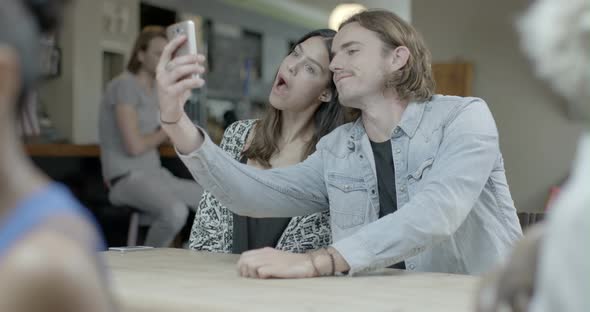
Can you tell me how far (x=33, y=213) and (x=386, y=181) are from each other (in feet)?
5.32

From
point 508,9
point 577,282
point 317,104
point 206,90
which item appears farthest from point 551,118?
point 577,282

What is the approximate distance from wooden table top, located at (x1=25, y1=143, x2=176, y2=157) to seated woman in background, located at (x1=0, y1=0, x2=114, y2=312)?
15.2 feet

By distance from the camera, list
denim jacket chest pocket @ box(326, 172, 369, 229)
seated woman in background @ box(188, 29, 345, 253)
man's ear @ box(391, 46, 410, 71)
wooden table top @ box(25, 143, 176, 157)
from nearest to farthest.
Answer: denim jacket chest pocket @ box(326, 172, 369, 229) < man's ear @ box(391, 46, 410, 71) < seated woman in background @ box(188, 29, 345, 253) < wooden table top @ box(25, 143, 176, 157)

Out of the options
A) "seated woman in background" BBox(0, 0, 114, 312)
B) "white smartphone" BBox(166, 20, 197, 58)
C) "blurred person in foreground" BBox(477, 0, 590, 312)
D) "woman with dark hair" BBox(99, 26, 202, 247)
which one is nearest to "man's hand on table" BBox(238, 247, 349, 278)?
"white smartphone" BBox(166, 20, 197, 58)

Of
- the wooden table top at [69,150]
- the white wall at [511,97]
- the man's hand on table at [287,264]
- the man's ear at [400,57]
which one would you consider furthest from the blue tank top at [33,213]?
the white wall at [511,97]

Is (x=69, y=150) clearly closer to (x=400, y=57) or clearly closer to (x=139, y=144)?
(x=139, y=144)

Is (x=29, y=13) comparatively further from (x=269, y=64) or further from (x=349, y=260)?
(x=269, y=64)

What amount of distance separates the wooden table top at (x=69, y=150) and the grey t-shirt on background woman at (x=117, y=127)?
0.46 meters

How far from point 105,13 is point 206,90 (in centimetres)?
223

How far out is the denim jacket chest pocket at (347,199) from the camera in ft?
6.77

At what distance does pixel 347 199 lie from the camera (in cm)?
208

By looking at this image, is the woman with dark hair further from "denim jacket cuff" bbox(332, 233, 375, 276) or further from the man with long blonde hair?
"denim jacket cuff" bbox(332, 233, 375, 276)

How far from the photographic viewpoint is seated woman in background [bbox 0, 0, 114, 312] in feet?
1.63

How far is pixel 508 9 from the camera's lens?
615 cm
